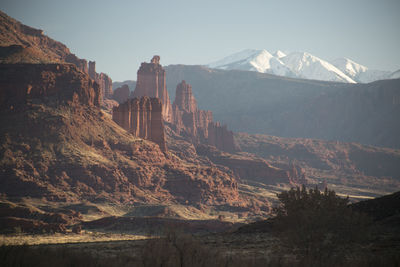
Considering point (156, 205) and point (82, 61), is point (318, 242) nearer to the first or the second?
point (156, 205)

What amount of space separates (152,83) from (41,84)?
91884 mm

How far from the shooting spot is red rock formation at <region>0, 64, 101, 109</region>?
324ft

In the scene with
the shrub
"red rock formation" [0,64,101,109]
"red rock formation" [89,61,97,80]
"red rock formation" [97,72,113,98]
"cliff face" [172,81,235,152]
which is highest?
"red rock formation" [89,61,97,80]

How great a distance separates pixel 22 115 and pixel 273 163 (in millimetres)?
102208

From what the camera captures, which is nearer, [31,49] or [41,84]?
[41,84]

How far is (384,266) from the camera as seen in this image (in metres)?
27.9

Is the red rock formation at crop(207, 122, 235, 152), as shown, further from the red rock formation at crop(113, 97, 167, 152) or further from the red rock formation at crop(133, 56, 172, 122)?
the red rock formation at crop(113, 97, 167, 152)

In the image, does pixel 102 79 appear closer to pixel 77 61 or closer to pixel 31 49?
pixel 77 61

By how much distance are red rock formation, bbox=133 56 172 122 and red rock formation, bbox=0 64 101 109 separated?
80.1m

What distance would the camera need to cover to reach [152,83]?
19175cm

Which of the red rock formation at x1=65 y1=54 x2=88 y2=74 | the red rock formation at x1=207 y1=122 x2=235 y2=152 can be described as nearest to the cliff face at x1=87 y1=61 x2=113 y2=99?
the red rock formation at x1=65 y1=54 x2=88 y2=74

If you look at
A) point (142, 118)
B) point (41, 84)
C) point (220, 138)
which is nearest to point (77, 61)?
point (142, 118)

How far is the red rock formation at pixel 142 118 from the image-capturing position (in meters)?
121

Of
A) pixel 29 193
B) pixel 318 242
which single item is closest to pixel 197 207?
pixel 29 193
